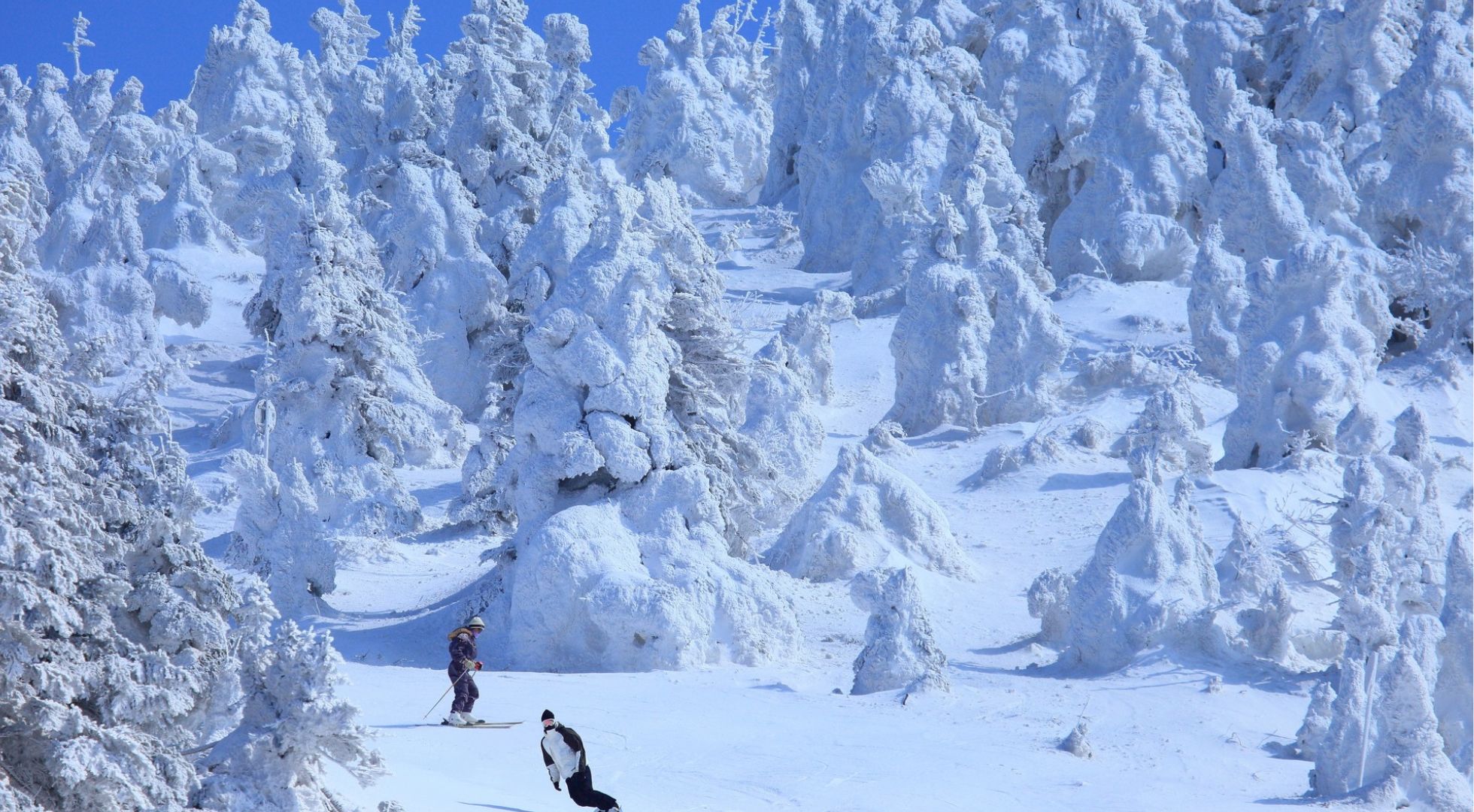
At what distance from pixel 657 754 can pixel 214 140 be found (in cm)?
4397

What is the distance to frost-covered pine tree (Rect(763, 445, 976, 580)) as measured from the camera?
71.2 feet

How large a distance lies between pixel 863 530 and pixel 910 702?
22.0ft

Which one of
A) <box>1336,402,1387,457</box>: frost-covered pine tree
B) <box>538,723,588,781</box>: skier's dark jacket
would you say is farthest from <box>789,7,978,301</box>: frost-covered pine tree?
<box>538,723,588,781</box>: skier's dark jacket

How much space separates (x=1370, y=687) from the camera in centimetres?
1325

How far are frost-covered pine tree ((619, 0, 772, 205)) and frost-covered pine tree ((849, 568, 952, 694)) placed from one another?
37545 millimetres

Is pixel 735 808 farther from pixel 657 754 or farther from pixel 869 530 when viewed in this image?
pixel 869 530

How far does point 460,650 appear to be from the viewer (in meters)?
13.6

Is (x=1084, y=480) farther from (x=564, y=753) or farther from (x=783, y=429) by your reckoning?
(x=564, y=753)

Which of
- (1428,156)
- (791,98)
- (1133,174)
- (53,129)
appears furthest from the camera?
(791,98)

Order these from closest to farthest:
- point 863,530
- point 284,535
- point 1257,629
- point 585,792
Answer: point 585,792, point 1257,629, point 284,535, point 863,530

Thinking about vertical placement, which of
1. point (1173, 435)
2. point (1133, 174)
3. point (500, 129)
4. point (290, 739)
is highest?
point (500, 129)

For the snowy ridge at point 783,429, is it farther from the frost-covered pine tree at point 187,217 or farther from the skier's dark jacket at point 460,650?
the skier's dark jacket at point 460,650

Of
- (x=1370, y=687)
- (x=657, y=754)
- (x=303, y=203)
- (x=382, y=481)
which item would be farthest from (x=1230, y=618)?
(x=303, y=203)

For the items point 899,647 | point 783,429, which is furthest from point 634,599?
point 783,429
